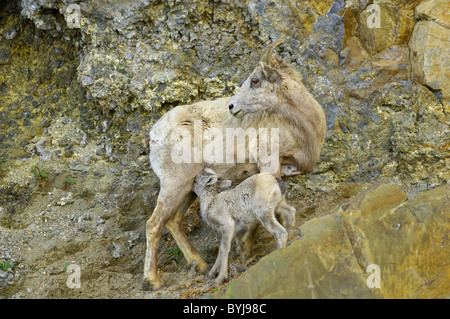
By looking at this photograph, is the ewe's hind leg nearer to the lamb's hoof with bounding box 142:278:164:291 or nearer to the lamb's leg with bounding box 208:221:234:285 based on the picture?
the lamb's leg with bounding box 208:221:234:285

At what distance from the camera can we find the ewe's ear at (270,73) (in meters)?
7.02

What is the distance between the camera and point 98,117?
31.8 ft

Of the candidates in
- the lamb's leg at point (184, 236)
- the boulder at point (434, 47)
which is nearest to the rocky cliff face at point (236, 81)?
the boulder at point (434, 47)

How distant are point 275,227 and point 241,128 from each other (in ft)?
5.44

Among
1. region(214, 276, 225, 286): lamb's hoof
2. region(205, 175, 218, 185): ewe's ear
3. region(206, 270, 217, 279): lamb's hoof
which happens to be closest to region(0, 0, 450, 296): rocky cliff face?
region(205, 175, 218, 185): ewe's ear

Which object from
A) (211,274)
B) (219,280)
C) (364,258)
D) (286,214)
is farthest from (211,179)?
(364,258)

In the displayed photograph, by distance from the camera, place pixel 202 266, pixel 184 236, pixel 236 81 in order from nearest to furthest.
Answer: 1. pixel 202 266
2. pixel 184 236
3. pixel 236 81

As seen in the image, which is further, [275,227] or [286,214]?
[286,214]

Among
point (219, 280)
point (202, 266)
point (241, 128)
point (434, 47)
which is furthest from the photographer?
point (434, 47)

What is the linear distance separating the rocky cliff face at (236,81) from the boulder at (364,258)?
124 inches

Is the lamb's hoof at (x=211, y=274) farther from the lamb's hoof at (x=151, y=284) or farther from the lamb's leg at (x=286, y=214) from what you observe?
the lamb's leg at (x=286, y=214)

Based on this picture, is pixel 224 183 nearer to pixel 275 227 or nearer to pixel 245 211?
pixel 245 211

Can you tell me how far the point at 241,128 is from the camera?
7477 millimetres

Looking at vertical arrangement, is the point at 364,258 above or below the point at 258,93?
below
